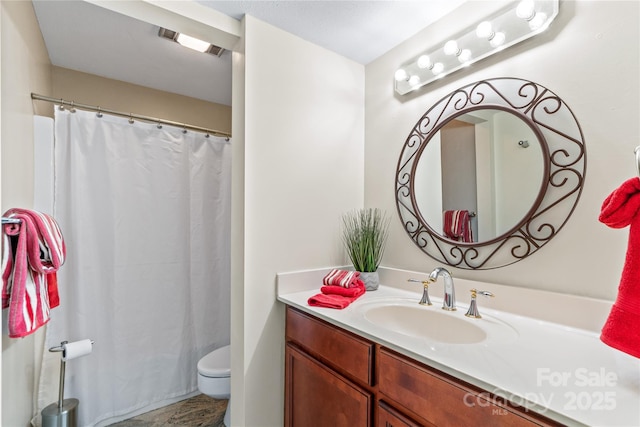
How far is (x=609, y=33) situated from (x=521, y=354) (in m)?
1.11

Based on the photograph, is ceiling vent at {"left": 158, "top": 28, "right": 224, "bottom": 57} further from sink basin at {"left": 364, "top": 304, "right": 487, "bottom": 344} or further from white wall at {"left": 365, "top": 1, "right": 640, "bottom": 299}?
sink basin at {"left": 364, "top": 304, "right": 487, "bottom": 344}

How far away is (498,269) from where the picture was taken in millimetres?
1291

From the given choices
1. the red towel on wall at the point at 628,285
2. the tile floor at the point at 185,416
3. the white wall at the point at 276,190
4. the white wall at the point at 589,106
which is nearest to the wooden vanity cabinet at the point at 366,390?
the white wall at the point at 276,190

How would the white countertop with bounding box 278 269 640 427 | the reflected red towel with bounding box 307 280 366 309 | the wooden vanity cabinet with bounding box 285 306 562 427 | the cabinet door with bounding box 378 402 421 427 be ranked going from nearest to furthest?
the white countertop with bounding box 278 269 640 427, the wooden vanity cabinet with bounding box 285 306 562 427, the cabinet door with bounding box 378 402 421 427, the reflected red towel with bounding box 307 280 366 309

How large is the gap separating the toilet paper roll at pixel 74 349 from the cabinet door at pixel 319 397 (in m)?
1.13

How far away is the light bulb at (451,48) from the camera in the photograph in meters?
1.39

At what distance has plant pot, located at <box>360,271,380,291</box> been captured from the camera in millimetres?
1637

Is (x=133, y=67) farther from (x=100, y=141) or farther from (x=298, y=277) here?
(x=298, y=277)

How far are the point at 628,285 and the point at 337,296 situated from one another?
100 centimetres

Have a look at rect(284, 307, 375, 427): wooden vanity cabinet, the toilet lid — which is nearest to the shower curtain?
the toilet lid

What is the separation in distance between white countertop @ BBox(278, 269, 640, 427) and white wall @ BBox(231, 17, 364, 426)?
40cm

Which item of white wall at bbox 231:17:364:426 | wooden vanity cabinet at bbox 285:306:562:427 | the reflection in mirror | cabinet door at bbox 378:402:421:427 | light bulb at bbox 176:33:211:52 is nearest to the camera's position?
wooden vanity cabinet at bbox 285:306:562:427

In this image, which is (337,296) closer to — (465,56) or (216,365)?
(216,365)

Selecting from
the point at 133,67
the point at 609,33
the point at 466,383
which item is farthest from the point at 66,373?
the point at 609,33
